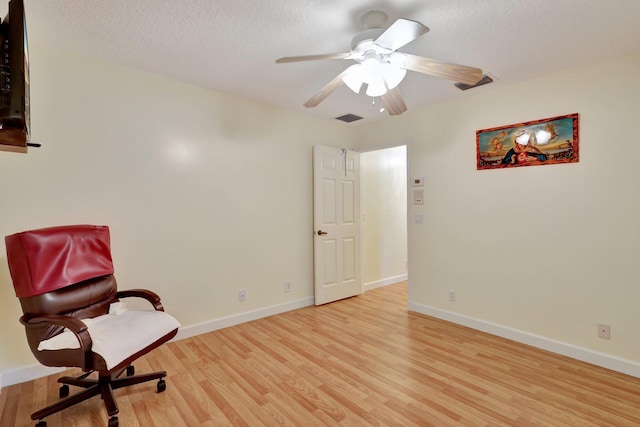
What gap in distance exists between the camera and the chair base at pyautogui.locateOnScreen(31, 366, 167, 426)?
1.78 meters

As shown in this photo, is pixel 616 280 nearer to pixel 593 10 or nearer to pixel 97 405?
pixel 593 10

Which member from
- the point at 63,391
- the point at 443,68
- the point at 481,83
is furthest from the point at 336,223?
the point at 63,391

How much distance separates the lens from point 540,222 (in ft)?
9.29

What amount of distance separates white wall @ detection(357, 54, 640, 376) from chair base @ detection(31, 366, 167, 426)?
292 centimetres

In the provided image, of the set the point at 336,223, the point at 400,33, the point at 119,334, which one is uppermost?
the point at 400,33

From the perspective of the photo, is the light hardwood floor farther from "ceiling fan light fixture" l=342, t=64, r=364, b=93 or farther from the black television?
"ceiling fan light fixture" l=342, t=64, r=364, b=93

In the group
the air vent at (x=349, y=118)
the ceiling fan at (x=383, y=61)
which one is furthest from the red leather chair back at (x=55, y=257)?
the air vent at (x=349, y=118)

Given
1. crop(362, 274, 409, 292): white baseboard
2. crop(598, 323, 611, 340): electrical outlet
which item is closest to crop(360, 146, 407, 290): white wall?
crop(362, 274, 409, 292): white baseboard

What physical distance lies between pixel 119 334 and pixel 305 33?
7.37ft

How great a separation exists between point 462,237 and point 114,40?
358cm

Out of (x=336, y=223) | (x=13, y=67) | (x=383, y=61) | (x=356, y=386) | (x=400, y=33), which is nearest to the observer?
(x=13, y=67)

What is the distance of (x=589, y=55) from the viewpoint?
2408 millimetres

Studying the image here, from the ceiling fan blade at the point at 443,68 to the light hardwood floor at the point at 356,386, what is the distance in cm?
203

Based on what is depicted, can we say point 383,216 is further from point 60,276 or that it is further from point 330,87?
point 60,276
